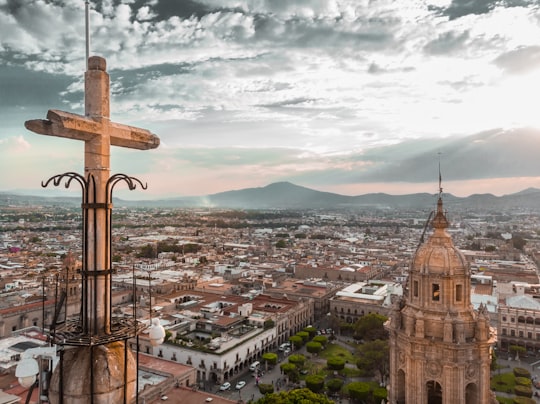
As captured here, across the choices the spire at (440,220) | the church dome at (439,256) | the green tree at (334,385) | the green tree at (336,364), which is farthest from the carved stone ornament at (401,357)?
the green tree at (336,364)

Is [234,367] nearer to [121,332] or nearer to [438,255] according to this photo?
[438,255]

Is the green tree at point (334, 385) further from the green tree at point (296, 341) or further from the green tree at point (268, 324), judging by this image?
the green tree at point (268, 324)

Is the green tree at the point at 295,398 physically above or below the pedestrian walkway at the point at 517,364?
above

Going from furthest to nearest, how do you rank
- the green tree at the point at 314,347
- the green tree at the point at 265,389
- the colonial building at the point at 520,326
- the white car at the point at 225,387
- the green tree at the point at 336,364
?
the colonial building at the point at 520,326
the green tree at the point at 314,347
the green tree at the point at 336,364
the white car at the point at 225,387
the green tree at the point at 265,389

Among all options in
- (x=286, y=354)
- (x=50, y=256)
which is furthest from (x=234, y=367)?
(x=50, y=256)

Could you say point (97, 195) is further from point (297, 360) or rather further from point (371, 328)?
point (371, 328)

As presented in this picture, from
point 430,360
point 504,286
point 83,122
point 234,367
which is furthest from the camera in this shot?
point 504,286
